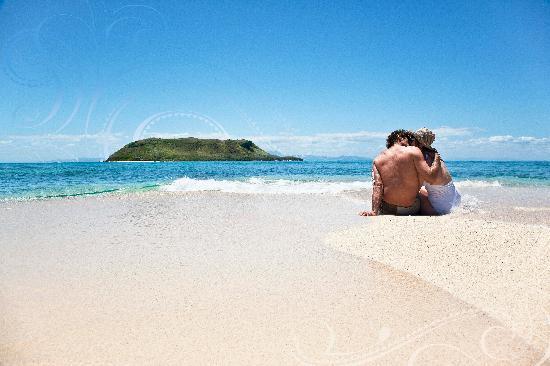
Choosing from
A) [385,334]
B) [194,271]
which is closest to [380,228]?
[194,271]

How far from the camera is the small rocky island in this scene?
5991cm

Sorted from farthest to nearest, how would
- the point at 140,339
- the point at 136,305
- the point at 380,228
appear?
the point at 380,228
the point at 136,305
the point at 140,339

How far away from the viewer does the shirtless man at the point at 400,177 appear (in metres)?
6.26

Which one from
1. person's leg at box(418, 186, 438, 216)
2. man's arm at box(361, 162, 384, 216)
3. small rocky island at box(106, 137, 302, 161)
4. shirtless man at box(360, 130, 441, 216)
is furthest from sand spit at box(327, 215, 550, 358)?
small rocky island at box(106, 137, 302, 161)

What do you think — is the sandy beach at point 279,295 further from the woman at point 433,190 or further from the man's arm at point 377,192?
the woman at point 433,190

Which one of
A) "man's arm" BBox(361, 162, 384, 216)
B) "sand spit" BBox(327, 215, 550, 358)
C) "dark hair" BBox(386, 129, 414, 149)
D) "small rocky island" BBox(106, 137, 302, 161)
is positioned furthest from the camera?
"small rocky island" BBox(106, 137, 302, 161)

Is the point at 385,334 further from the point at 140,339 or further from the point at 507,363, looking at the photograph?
the point at 140,339

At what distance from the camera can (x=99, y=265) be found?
Answer: 11.1 ft

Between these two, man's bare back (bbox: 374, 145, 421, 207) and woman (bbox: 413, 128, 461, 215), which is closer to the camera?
man's bare back (bbox: 374, 145, 421, 207)

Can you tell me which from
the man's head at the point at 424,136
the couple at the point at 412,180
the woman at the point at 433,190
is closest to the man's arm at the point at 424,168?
the couple at the point at 412,180

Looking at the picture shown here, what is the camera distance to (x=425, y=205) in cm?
651

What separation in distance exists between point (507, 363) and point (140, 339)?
1836 mm

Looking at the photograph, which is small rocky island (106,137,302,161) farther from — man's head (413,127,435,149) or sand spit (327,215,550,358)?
sand spit (327,215,550,358)

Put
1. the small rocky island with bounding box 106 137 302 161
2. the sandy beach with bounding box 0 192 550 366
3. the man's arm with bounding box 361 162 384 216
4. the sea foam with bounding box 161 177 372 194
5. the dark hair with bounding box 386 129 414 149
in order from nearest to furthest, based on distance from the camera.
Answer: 1. the sandy beach with bounding box 0 192 550 366
2. the man's arm with bounding box 361 162 384 216
3. the dark hair with bounding box 386 129 414 149
4. the sea foam with bounding box 161 177 372 194
5. the small rocky island with bounding box 106 137 302 161
